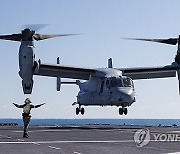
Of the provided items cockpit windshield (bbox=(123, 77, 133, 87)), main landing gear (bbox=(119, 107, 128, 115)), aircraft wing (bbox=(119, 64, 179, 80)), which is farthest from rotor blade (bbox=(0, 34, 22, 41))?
aircraft wing (bbox=(119, 64, 179, 80))

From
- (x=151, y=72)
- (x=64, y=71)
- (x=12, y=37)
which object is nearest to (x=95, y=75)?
(x=64, y=71)

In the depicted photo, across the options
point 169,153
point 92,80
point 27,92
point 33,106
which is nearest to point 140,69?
point 92,80

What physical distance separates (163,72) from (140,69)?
3460 millimetres

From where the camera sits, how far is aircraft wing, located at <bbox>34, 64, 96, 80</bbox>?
42.8m

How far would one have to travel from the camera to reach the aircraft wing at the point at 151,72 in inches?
1847

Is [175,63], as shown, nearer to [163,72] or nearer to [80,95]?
[163,72]

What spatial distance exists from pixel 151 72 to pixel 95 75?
8.41 m

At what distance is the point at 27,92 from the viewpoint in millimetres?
38281

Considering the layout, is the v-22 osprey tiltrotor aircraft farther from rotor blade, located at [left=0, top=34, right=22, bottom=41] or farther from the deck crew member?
the deck crew member

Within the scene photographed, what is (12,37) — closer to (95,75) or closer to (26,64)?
(26,64)

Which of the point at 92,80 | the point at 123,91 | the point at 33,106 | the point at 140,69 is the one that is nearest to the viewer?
the point at 33,106

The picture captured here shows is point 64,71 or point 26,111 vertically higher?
point 64,71

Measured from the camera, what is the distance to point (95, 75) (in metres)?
43.6

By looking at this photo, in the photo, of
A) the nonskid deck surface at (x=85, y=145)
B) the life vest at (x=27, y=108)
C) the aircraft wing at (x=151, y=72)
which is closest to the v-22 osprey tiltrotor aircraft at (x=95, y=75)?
the aircraft wing at (x=151, y=72)
